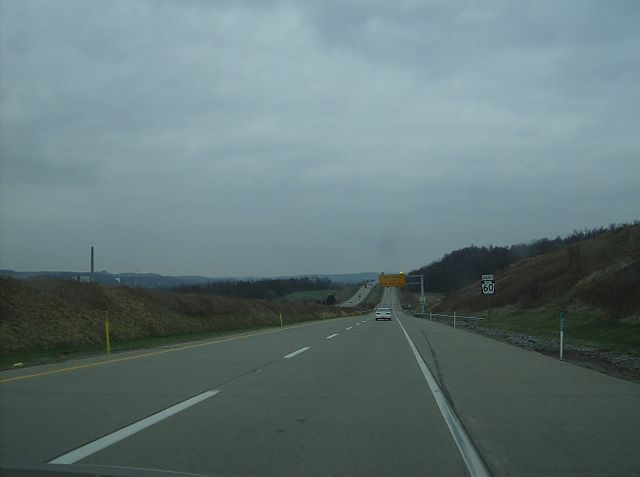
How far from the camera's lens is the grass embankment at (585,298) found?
27.3 metres

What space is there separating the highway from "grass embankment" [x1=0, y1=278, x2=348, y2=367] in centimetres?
912

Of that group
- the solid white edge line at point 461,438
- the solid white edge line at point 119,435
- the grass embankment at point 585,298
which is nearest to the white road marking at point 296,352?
the solid white edge line at point 461,438

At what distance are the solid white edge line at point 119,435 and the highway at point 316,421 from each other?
2 centimetres

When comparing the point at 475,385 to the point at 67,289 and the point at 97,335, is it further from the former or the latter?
the point at 67,289

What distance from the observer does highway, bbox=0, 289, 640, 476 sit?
6344mm

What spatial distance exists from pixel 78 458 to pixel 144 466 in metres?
0.82

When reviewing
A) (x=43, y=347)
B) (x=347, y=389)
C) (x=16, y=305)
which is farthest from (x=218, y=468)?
(x=16, y=305)

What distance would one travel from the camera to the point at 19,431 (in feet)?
25.5

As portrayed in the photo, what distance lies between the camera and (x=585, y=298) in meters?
37.5

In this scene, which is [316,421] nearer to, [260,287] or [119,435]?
[119,435]

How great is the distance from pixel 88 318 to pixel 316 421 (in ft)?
76.6

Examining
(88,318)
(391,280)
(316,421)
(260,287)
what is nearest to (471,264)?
(260,287)

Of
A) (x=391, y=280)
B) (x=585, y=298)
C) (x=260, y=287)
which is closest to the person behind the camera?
(x=585, y=298)

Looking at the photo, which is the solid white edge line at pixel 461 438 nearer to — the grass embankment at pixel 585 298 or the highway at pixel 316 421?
the highway at pixel 316 421
